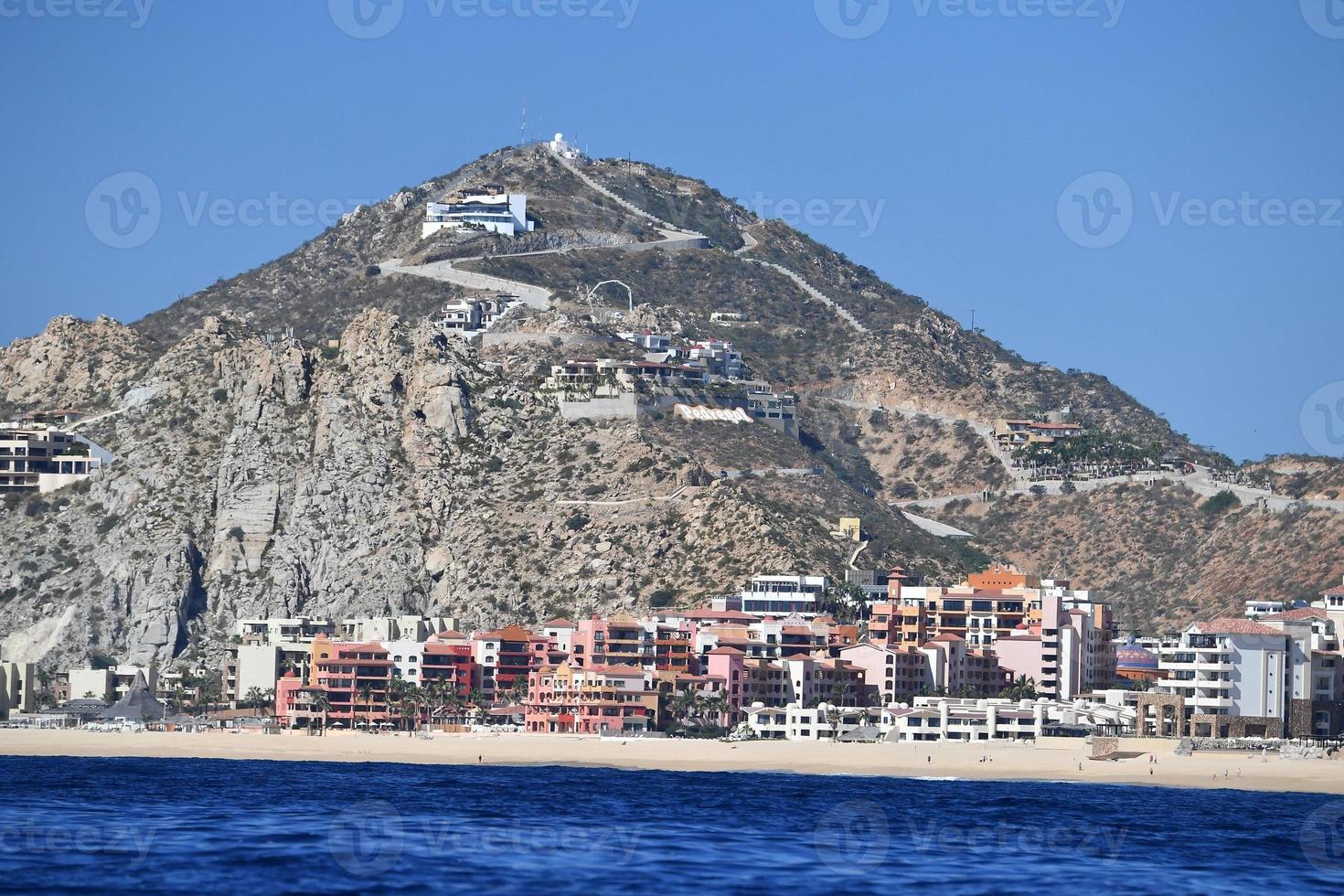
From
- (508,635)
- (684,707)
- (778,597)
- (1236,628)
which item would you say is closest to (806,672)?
(684,707)

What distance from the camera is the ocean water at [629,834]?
83.0 m

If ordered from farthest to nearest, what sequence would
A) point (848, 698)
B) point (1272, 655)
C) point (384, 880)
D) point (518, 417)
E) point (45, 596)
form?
1. point (518, 417)
2. point (45, 596)
3. point (848, 698)
4. point (1272, 655)
5. point (384, 880)

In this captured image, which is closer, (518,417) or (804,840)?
(804,840)

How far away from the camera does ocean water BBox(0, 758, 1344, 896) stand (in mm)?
83000

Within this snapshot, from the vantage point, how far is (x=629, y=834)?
9625cm

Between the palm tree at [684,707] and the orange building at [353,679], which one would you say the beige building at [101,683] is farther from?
the palm tree at [684,707]

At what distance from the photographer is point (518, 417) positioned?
7534 inches

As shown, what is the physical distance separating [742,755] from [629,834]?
3915cm

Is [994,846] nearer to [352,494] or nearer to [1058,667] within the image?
[1058,667]

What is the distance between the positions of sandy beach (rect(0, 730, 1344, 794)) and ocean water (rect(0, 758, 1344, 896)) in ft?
7.20

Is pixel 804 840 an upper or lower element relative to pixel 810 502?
lower

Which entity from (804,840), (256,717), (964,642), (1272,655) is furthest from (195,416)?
(804,840)

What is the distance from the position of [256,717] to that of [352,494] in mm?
28593

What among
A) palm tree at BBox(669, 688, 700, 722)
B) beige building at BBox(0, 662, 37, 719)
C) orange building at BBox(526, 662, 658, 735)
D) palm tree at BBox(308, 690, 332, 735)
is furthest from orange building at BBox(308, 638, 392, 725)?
beige building at BBox(0, 662, 37, 719)
